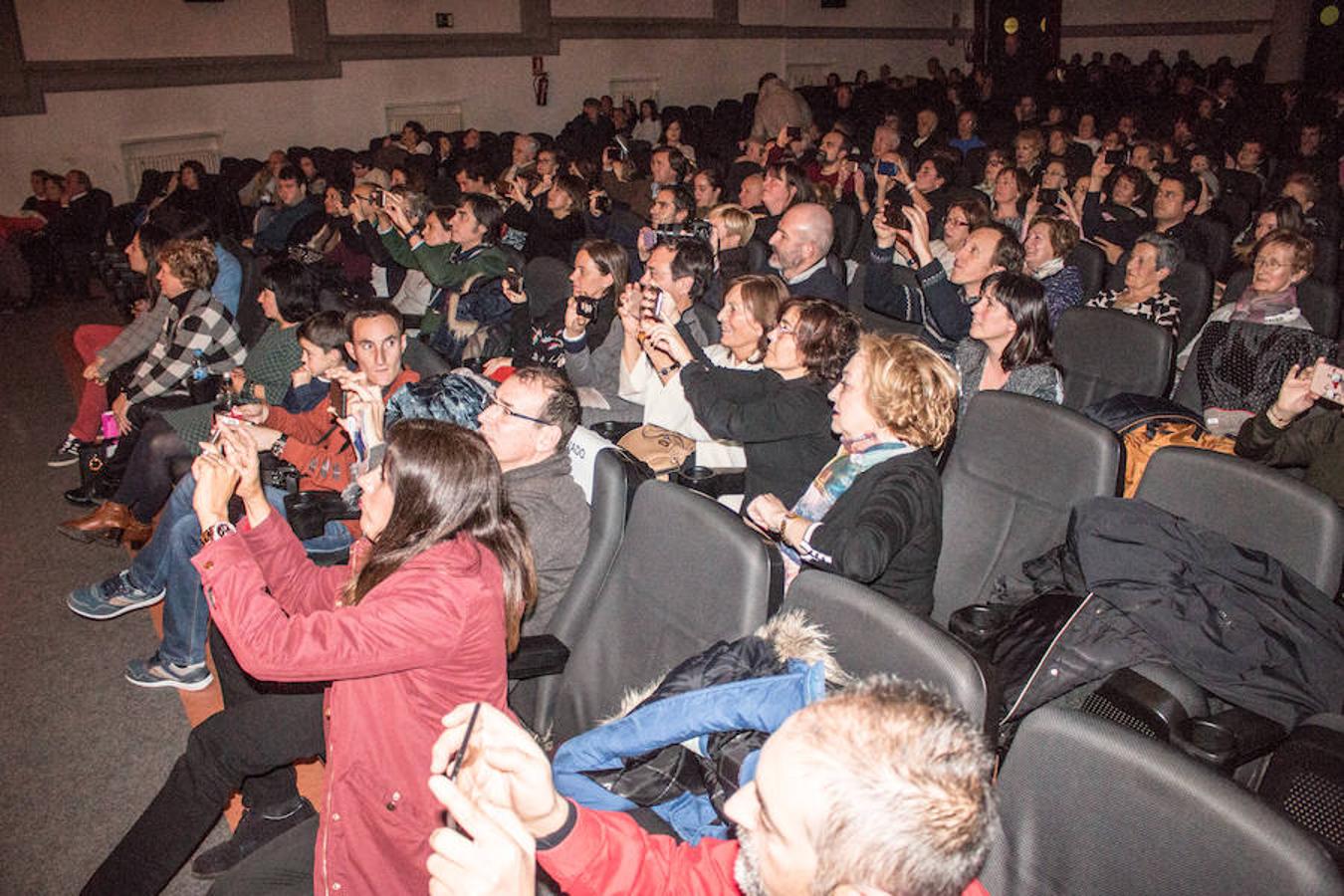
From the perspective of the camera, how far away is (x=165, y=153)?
10258 millimetres

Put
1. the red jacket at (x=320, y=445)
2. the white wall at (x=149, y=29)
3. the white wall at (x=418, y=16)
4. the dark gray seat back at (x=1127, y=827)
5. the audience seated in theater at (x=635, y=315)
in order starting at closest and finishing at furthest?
1. the dark gray seat back at (x=1127, y=827)
2. the red jacket at (x=320, y=445)
3. the audience seated in theater at (x=635, y=315)
4. the white wall at (x=149, y=29)
5. the white wall at (x=418, y=16)

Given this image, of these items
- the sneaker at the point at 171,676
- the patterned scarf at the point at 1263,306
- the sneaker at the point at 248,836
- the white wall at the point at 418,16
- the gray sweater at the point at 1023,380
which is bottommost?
the sneaker at the point at 248,836

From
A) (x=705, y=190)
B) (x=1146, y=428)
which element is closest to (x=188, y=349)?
(x=705, y=190)

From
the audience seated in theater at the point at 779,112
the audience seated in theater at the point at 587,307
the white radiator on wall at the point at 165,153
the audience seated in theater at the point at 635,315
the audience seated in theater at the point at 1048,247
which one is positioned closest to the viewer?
the audience seated in theater at the point at 635,315

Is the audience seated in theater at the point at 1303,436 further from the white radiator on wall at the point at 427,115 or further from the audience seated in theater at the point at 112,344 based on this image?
the white radiator on wall at the point at 427,115

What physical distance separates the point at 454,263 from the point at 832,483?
2839 millimetres

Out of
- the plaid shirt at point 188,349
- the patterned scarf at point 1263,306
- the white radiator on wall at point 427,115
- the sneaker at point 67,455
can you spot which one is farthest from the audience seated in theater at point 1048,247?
the white radiator on wall at point 427,115

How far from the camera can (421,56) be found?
12.0 m

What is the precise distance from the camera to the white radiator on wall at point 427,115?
471 inches

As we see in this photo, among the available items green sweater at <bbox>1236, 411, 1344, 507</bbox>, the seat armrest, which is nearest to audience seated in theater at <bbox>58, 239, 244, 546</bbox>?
the seat armrest

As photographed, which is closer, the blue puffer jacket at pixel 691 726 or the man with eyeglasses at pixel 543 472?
the blue puffer jacket at pixel 691 726

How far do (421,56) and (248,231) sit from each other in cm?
413

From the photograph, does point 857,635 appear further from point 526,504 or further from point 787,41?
point 787,41

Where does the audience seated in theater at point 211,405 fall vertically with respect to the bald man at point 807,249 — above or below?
below
